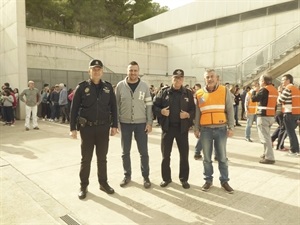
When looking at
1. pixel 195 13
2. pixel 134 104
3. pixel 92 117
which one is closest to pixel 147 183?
pixel 134 104

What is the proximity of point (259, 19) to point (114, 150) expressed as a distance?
57.6 ft

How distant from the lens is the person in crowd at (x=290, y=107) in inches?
247

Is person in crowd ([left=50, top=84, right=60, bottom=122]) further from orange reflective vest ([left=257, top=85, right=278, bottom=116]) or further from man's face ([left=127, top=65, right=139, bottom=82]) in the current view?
orange reflective vest ([left=257, top=85, right=278, bottom=116])

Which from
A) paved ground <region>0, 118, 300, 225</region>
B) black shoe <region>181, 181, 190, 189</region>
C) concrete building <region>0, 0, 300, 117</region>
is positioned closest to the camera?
paved ground <region>0, 118, 300, 225</region>

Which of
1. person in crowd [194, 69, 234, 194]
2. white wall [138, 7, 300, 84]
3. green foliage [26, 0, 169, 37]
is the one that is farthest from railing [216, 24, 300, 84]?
green foliage [26, 0, 169, 37]

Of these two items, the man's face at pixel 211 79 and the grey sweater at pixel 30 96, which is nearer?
the man's face at pixel 211 79

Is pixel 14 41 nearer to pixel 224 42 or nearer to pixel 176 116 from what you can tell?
pixel 176 116

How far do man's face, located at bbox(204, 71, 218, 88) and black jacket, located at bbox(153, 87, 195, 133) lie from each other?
37cm

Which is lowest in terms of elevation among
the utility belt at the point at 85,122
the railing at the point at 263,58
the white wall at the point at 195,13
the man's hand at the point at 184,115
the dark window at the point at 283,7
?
the utility belt at the point at 85,122

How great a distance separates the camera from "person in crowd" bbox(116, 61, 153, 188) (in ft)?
14.3

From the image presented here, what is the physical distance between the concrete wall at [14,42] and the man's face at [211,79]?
37.6 ft

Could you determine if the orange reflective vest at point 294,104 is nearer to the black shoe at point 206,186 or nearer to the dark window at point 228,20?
the black shoe at point 206,186

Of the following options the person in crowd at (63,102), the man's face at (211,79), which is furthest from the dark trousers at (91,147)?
the person in crowd at (63,102)

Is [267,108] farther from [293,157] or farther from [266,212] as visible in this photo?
[266,212]
